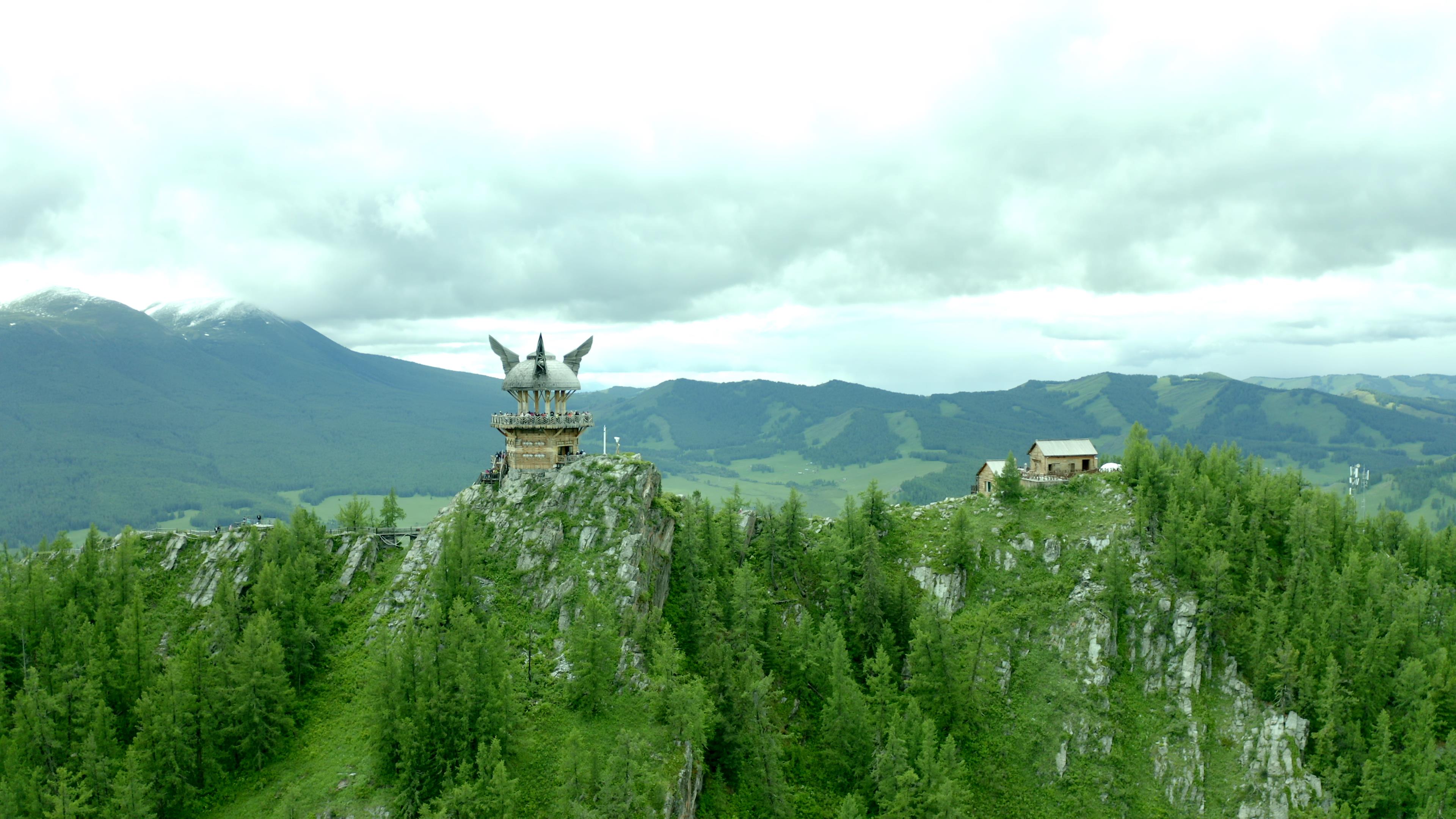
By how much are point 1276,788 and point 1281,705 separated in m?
8.92

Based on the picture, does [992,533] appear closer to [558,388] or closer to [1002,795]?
[1002,795]

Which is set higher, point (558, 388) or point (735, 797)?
point (558, 388)

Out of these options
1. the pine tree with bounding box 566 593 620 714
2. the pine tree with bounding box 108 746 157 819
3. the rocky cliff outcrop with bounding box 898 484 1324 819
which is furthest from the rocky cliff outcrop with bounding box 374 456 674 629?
the rocky cliff outcrop with bounding box 898 484 1324 819

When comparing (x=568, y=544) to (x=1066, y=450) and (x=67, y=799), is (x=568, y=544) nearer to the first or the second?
(x=67, y=799)

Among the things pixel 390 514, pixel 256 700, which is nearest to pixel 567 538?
pixel 256 700

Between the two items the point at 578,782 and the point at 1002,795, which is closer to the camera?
the point at 578,782

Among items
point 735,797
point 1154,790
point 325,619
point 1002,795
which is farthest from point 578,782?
point 1154,790

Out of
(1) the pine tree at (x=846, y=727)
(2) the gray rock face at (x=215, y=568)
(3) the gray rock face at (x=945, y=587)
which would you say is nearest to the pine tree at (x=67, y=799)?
(2) the gray rock face at (x=215, y=568)

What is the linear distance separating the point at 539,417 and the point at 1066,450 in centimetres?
7552

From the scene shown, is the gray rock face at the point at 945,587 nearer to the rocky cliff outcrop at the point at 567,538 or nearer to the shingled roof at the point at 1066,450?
the shingled roof at the point at 1066,450

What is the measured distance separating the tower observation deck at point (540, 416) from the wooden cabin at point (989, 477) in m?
59.3

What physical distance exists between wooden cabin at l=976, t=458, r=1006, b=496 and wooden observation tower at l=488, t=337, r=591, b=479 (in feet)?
195

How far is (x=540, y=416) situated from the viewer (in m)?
92.0

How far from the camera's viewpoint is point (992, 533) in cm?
10206
